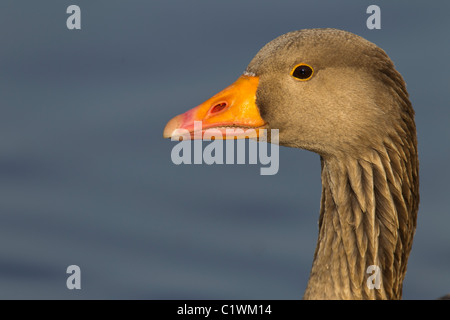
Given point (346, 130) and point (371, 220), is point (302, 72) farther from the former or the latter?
point (371, 220)

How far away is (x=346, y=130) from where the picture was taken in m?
5.66

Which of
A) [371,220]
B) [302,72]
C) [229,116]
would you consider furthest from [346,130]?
[229,116]

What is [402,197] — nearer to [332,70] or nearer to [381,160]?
[381,160]

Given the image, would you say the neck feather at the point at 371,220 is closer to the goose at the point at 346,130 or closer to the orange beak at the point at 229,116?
the goose at the point at 346,130

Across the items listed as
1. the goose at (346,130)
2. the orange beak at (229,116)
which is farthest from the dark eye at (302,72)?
the orange beak at (229,116)

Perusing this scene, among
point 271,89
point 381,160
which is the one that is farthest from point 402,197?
point 271,89

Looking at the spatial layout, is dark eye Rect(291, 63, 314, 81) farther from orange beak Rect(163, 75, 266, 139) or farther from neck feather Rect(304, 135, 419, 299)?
neck feather Rect(304, 135, 419, 299)

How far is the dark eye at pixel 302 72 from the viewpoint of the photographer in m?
5.73

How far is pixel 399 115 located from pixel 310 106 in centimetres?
62

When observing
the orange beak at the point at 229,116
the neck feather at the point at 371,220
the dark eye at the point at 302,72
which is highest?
the dark eye at the point at 302,72

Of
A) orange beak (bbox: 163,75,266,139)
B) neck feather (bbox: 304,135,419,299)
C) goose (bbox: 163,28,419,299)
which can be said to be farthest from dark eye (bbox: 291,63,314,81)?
neck feather (bbox: 304,135,419,299)

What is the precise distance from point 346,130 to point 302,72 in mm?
506

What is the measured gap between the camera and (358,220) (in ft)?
18.7

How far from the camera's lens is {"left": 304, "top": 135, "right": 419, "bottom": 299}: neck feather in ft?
18.5
